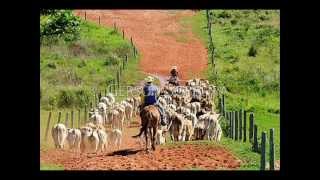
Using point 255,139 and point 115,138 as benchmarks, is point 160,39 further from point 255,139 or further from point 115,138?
point 255,139

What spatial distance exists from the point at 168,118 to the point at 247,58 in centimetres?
113

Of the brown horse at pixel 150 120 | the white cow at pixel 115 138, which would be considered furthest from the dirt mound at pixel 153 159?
the brown horse at pixel 150 120

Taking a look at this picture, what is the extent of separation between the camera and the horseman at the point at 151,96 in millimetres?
11586

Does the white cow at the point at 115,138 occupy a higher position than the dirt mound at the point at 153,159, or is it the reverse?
the white cow at the point at 115,138

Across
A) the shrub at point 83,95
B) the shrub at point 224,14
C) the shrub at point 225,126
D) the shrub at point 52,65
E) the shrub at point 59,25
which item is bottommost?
the shrub at point 225,126

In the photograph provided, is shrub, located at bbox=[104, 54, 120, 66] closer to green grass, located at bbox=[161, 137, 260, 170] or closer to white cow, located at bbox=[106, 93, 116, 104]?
white cow, located at bbox=[106, 93, 116, 104]

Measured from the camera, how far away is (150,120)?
11.5 m

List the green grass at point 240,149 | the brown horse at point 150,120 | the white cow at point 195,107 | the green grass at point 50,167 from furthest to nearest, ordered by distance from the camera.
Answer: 1. the white cow at point 195,107
2. the brown horse at point 150,120
3. the green grass at point 240,149
4. the green grass at point 50,167

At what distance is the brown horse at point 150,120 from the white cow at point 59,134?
829mm

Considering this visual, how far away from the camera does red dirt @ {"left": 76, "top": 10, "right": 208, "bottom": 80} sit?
1163 cm

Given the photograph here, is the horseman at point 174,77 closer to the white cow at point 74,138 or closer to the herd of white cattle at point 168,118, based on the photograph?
the herd of white cattle at point 168,118

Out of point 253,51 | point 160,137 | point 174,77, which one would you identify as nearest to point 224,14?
point 253,51
